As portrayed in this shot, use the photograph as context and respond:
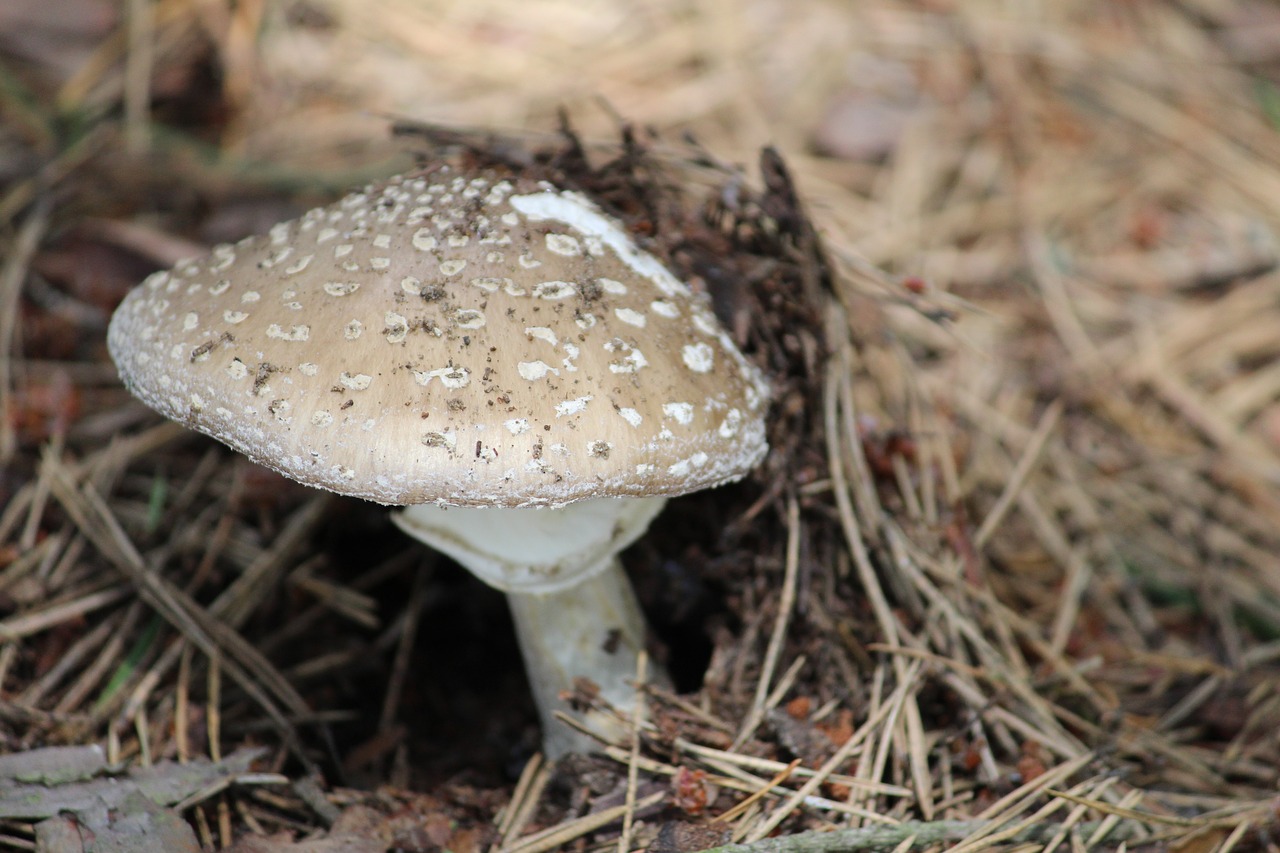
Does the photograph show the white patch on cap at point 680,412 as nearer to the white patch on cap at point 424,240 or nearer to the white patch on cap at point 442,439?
the white patch on cap at point 442,439

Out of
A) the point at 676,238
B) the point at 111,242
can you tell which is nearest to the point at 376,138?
the point at 111,242

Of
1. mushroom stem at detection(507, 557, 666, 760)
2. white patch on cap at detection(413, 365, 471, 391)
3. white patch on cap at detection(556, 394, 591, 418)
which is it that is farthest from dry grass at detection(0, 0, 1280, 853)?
white patch on cap at detection(413, 365, 471, 391)

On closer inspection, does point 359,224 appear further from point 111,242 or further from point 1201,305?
point 1201,305

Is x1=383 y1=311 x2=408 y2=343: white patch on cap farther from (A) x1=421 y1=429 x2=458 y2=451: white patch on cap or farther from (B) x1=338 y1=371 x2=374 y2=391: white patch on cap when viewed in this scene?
(A) x1=421 y1=429 x2=458 y2=451: white patch on cap

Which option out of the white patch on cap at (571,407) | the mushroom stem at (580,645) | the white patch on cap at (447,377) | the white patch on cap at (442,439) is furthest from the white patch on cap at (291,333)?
the mushroom stem at (580,645)

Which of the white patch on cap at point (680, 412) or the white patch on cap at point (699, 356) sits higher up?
the white patch on cap at point (699, 356)

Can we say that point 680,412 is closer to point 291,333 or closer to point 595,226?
point 595,226

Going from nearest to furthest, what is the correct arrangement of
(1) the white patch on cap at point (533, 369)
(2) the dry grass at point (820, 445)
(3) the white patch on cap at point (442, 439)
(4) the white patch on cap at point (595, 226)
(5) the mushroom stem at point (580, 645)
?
(3) the white patch on cap at point (442, 439) → (1) the white patch on cap at point (533, 369) → (4) the white patch on cap at point (595, 226) → (2) the dry grass at point (820, 445) → (5) the mushroom stem at point (580, 645)
